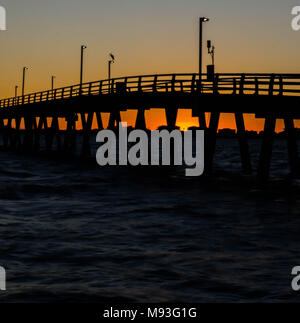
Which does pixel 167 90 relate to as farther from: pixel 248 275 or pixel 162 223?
pixel 248 275

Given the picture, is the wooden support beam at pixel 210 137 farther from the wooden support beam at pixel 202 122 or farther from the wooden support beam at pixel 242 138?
the wooden support beam at pixel 242 138

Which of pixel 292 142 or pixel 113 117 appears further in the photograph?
pixel 113 117

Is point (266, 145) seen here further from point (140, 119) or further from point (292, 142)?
point (140, 119)

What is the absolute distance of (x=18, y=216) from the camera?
1784 centimetres

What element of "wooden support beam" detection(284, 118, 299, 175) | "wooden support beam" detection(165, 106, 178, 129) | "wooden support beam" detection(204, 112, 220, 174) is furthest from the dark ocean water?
"wooden support beam" detection(165, 106, 178, 129)

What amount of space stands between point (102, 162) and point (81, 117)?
5.04 m

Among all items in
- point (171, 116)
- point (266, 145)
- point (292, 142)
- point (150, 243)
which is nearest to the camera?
point (150, 243)

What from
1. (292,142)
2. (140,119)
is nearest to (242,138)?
(292,142)

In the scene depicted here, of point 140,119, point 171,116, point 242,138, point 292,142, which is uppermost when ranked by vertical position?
point 171,116

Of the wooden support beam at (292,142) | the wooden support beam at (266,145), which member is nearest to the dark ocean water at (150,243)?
the wooden support beam at (266,145)

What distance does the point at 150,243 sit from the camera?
14.1m

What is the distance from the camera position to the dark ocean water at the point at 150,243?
10.4 meters
